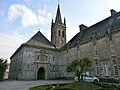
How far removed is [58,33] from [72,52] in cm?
1317

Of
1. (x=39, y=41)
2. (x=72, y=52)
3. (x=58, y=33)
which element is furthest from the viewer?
(x=58, y=33)

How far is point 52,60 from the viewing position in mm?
38250

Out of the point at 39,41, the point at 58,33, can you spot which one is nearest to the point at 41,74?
the point at 39,41

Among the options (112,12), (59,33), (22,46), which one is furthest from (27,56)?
(112,12)

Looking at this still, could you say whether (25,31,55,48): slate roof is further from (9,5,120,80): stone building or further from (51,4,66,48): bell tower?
(51,4,66,48): bell tower

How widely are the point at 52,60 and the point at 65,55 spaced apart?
4043 mm

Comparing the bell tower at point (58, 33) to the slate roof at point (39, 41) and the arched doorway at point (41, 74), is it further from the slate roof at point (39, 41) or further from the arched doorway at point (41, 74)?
the arched doorway at point (41, 74)

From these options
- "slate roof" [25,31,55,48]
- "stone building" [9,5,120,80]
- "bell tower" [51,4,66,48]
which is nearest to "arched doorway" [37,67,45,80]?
"stone building" [9,5,120,80]

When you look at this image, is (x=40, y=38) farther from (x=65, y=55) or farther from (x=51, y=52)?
(x=65, y=55)

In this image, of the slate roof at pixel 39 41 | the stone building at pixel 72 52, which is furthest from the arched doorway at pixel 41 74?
the slate roof at pixel 39 41

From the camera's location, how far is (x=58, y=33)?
45.8m

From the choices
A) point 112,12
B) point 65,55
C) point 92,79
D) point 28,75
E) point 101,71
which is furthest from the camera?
point 65,55

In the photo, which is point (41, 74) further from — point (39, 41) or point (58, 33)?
point (58, 33)

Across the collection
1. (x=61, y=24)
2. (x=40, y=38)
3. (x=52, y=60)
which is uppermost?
(x=61, y=24)
